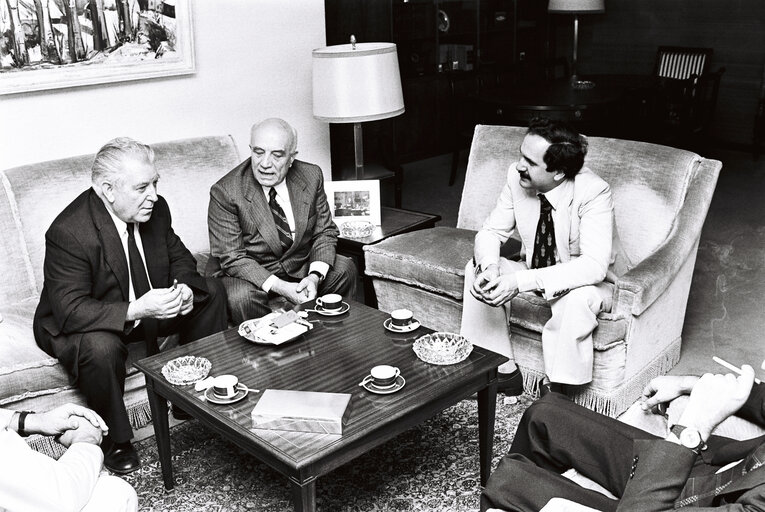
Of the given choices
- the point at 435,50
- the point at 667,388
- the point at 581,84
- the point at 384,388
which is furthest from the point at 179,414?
the point at 435,50

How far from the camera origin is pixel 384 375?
2.15 metres

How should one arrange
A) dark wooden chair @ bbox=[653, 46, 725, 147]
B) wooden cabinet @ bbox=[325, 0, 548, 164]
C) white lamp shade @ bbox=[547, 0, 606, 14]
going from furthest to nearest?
white lamp shade @ bbox=[547, 0, 606, 14]
wooden cabinet @ bbox=[325, 0, 548, 164]
dark wooden chair @ bbox=[653, 46, 725, 147]

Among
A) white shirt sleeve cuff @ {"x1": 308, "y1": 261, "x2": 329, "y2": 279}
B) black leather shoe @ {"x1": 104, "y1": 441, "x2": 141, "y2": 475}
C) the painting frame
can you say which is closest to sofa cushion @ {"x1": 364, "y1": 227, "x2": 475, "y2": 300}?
the painting frame

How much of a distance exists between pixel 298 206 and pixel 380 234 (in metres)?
0.54

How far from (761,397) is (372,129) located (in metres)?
4.63

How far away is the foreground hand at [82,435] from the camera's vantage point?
1.89 metres

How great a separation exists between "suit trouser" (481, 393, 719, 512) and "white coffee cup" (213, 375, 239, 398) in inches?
29.6

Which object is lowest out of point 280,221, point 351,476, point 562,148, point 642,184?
point 351,476

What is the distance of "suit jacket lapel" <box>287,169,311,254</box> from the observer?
3.17 m

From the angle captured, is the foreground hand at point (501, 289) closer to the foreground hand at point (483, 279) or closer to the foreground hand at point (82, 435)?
the foreground hand at point (483, 279)

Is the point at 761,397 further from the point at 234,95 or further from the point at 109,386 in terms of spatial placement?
the point at 234,95

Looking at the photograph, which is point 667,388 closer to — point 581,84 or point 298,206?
point 298,206

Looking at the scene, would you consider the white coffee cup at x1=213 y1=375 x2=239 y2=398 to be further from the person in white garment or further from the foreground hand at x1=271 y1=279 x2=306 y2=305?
the foreground hand at x1=271 y1=279 x2=306 y2=305

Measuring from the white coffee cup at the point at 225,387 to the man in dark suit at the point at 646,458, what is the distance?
29.6 inches
